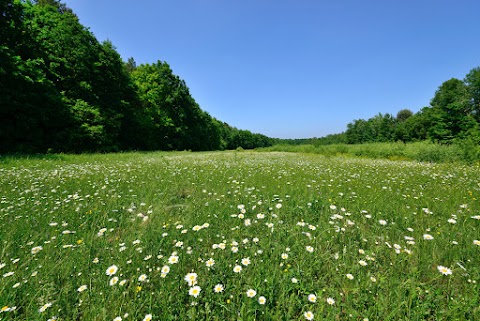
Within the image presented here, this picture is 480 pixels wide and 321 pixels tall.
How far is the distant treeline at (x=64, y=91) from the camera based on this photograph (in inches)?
647

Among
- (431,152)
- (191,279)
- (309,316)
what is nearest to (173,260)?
(191,279)

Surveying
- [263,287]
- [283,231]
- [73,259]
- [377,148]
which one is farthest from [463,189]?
[377,148]

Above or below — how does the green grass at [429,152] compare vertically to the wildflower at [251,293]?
above

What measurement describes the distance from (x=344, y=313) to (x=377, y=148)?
32805 millimetres

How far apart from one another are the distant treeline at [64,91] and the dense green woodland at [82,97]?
6 cm

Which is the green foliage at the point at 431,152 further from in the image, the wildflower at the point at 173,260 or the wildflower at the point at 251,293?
the wildflower at the point at 173,260

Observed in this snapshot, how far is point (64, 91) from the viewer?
21.6 meters

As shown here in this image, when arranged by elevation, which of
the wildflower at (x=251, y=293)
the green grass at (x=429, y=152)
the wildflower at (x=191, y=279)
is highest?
the green grass at (x=429, y=152)

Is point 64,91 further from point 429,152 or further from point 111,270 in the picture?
point 429,152

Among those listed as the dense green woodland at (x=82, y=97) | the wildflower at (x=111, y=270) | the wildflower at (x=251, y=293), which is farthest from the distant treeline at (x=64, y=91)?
the wildflower at (x=251, y=293)

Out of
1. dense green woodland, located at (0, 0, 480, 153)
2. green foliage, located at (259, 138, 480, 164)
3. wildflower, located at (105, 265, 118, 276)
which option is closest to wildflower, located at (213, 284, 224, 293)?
wildflower, located at (105, 265, 118, 276)

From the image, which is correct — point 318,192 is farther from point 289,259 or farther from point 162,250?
point 162,250

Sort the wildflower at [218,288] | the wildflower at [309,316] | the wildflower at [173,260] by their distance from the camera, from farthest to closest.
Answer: the wildflower at [173,260]
the wildflower at [218,288]
the wildflower at [309,316]

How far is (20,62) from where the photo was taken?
1579 centimetres
